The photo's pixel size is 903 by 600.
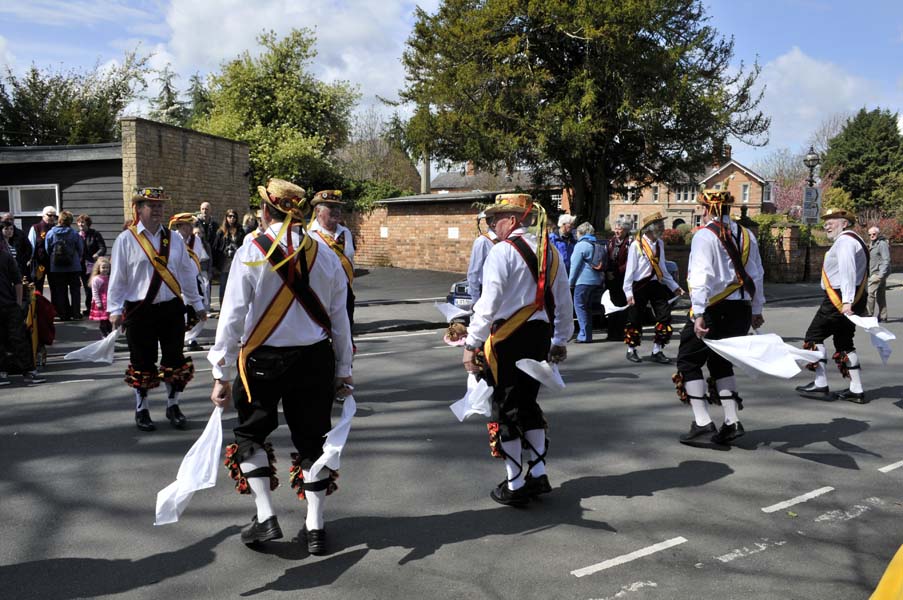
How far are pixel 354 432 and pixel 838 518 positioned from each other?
11.9 ft

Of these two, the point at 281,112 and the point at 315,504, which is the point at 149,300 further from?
the point at 281,112

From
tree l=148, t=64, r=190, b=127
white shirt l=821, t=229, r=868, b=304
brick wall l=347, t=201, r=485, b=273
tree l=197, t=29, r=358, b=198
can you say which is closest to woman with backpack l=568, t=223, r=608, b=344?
white shirt l=821, t=229, r=868, b=304

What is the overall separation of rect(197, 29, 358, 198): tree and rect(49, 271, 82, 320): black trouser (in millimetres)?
15240

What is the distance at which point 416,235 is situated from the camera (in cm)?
2625

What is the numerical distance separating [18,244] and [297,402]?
32.1 ft

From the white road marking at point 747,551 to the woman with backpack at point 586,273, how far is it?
7.30 m

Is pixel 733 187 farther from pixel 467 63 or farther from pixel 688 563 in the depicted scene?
pixel 688 563

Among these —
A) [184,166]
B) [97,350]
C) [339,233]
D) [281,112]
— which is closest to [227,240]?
[339,233]

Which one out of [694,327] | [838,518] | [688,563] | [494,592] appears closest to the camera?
[494,592]

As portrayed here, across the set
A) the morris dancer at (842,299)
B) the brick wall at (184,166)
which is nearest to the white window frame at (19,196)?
the brick wall at (184,166)

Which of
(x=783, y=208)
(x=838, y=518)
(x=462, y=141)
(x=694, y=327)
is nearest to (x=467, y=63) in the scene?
(x=462, y=141)

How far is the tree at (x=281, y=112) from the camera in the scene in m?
28.1

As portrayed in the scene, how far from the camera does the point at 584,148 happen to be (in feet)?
59.9

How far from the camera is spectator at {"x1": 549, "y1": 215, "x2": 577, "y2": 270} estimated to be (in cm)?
1160
